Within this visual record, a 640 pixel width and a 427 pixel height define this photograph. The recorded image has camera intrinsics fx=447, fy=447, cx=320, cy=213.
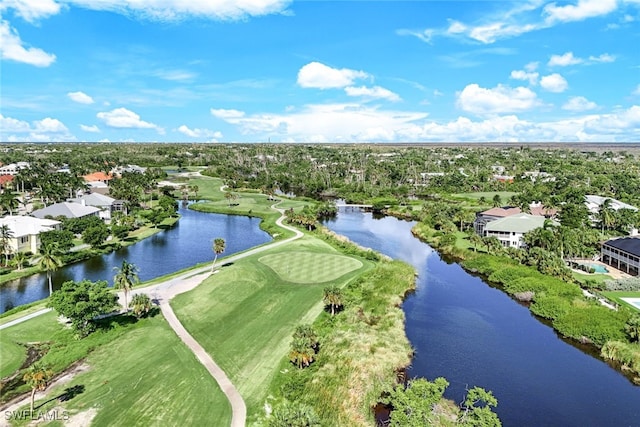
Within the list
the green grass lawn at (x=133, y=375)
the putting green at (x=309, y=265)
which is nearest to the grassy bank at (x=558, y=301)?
the putting green at (x=309, y=265)

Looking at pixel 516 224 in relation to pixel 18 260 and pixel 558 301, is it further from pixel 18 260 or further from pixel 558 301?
pixel 18 260

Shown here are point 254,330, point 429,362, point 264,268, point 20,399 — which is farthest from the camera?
point 264,268

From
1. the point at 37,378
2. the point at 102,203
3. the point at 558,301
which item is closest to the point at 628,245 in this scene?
the point at 558,301

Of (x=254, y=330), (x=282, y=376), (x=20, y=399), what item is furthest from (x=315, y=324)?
(x=20, y=399)

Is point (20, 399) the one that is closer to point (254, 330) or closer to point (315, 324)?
point (254, 330)

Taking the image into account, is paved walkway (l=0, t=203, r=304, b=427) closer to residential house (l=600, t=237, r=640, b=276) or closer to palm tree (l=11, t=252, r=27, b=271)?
palm tree (l=11, t=252, r=27, b=271)

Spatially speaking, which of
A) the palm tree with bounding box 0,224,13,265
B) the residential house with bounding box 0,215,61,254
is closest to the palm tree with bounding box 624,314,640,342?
the palm tree with bounding box 0,224,13,265
